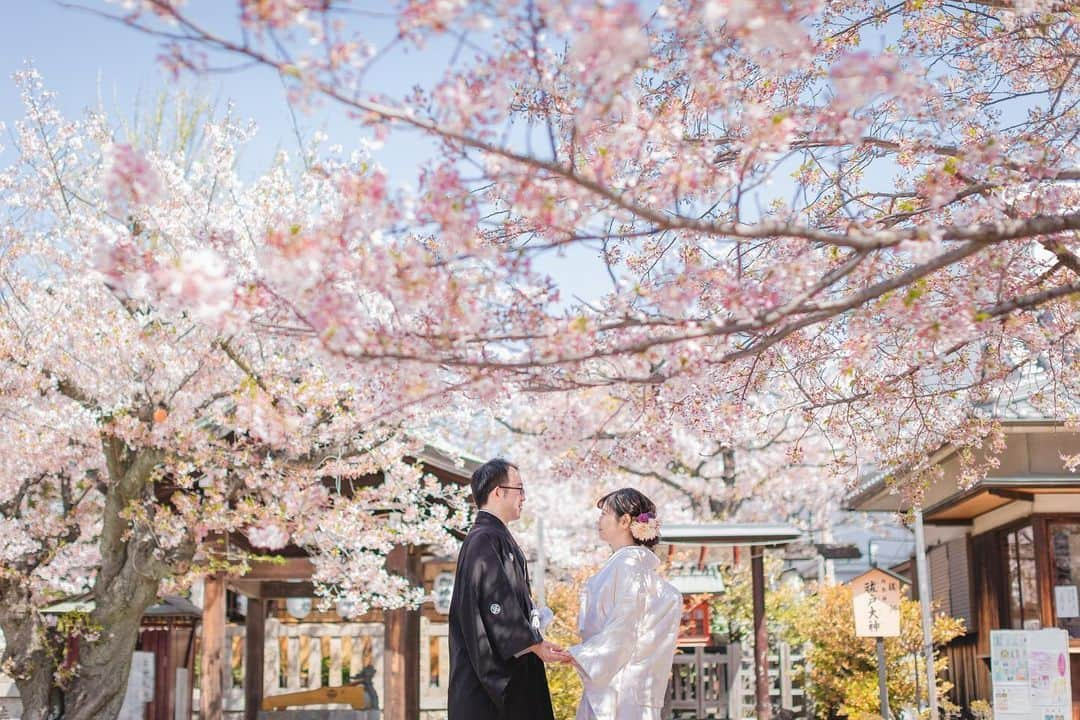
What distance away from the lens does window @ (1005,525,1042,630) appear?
1235 cm

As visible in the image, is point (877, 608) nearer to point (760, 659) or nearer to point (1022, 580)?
point (760, 659)

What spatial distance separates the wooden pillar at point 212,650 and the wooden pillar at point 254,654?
5.83ft

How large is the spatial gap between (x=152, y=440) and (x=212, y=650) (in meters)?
2.48

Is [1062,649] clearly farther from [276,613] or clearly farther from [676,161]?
[276,613]

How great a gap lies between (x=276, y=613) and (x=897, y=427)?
9.47 metres

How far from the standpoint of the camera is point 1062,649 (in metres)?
9.34

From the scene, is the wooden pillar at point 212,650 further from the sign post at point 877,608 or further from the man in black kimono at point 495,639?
the man in black kimono at point 495,639


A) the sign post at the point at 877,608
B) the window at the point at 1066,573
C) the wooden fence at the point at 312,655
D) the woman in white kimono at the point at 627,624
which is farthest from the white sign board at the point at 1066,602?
the woman in white kimono at the point at 627,624

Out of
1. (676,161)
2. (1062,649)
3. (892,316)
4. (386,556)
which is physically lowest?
(1062,649)

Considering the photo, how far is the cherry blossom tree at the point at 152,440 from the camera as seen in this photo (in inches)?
377

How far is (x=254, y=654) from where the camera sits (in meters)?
13.1

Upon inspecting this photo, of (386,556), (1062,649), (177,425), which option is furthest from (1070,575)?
(177,425)

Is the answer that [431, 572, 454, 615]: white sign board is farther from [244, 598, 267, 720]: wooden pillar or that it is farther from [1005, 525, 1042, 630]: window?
[1005, 525, 1042, 630]: window

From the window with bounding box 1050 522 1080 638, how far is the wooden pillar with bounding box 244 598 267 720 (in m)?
8.35
